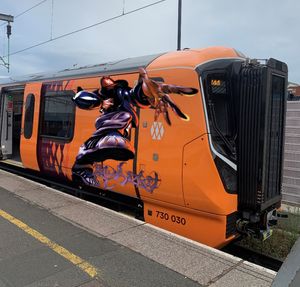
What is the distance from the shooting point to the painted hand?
495 centimetres

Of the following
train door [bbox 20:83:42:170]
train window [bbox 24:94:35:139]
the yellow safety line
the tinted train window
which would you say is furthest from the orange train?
train window [bbox 24:94:35:139]

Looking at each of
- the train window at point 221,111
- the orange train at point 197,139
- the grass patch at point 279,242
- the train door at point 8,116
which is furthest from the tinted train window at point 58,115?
the grass patch at point 279,242

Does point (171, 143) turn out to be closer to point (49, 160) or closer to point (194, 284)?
point (194, 284)

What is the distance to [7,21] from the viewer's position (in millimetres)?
17484

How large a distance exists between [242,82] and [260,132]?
27.4 inches

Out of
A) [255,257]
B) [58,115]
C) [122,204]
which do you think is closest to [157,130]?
[122,204]

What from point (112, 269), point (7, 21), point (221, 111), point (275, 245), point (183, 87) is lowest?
point (275, 245)

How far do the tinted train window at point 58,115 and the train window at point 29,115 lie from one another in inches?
21.1

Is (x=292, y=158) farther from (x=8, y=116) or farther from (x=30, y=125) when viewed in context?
(x=8, y=116)

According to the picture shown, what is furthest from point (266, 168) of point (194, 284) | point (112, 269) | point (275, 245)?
point (112, 269)

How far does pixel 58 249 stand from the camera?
4.19 m

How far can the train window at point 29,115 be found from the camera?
8508mm

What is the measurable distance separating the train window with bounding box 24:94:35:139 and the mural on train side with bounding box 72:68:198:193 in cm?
203

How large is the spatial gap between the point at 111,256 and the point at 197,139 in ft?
5.89
